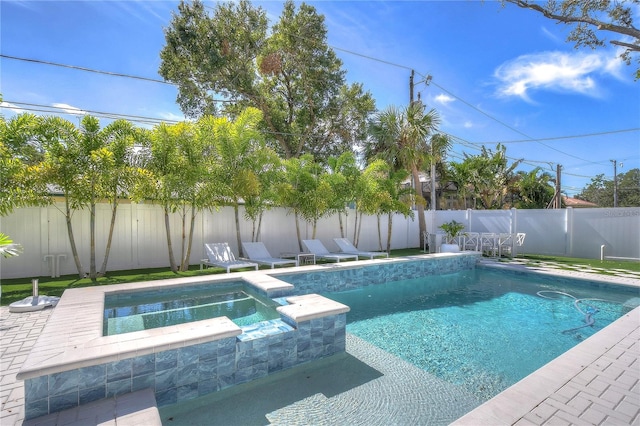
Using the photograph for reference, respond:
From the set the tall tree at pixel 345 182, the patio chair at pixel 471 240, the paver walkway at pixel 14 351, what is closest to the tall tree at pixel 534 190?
the patio chair at pixel 471 240

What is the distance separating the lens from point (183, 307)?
6121 millimetres

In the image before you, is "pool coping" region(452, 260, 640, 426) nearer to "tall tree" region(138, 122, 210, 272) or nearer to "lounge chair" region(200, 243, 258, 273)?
"lounge chair" region(200, 243, 258, 273)

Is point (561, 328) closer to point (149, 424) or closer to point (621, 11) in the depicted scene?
point (149, 424)

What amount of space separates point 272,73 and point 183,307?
15.8m

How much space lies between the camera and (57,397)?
9.43 ft

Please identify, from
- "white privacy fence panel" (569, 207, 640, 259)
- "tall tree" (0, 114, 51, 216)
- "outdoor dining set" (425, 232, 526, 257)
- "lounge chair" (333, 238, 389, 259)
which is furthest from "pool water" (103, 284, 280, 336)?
"white privacy fence panel" (569, 207, 640, 259)

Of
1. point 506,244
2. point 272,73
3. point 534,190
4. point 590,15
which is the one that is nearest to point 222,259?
point 506,244

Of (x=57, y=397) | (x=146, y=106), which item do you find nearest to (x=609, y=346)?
(x=57, y=397)

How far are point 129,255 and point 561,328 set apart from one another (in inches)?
426

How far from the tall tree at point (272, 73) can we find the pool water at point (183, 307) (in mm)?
11731

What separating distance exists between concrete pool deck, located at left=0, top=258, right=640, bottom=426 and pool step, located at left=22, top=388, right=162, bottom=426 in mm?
268

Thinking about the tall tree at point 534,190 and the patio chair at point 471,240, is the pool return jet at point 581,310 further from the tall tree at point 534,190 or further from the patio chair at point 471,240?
the tall tree at point 534,190

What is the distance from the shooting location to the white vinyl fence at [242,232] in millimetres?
8672

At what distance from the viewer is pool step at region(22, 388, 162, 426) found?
266 centimetres
